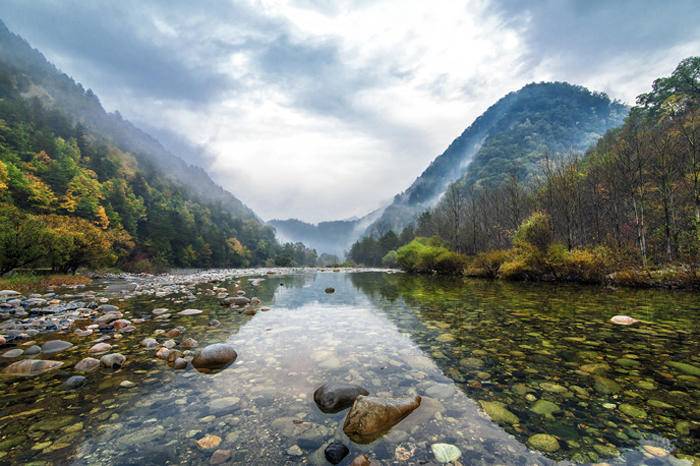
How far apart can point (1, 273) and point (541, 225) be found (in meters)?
39.6

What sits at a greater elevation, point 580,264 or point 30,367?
point 580,264

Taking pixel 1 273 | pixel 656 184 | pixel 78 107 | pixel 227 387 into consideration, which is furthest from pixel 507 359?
pixel 78 107

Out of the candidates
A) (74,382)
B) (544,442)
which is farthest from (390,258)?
(544,442)

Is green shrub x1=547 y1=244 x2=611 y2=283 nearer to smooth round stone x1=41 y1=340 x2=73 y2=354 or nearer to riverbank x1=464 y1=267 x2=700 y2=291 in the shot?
riverbank x1=464 y1=267 x2=700 y2=291

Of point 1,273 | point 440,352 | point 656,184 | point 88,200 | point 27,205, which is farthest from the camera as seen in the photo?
point 88,200

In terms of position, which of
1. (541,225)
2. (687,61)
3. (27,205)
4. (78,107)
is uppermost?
(78,107)

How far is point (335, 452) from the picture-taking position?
2.76 meters

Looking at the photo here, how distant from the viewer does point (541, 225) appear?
74.5ft

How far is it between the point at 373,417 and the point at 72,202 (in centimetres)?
7276

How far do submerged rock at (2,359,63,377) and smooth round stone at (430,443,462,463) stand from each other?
653cm

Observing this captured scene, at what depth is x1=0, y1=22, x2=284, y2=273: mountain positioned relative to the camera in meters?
23.8

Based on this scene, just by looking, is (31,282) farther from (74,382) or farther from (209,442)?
(209,442)

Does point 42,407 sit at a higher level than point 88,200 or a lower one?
lower

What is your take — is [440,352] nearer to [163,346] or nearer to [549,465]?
[549,465]
